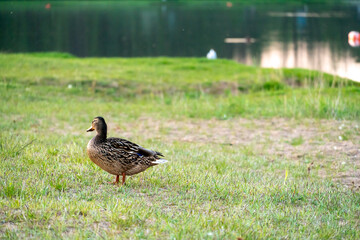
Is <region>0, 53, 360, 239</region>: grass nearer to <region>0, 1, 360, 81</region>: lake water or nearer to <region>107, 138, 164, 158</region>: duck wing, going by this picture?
<region>107, 138, 164, 158</region>: duck wing

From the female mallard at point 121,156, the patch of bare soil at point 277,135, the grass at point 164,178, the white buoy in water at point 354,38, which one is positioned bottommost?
the patch of bare soil at point 277,135

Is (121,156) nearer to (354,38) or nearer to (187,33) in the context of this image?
(354,38)

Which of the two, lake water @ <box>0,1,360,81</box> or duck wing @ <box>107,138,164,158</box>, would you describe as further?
lake water @ <box>0,1,360,81</box>

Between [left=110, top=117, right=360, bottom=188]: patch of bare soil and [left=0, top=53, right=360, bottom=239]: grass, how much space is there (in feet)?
0.40

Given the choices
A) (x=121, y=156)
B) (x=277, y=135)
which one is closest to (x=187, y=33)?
(x=277, y=135)

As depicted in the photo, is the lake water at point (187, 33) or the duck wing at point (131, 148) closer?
the duck wing at point (131, 148)

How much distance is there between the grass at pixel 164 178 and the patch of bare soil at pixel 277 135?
0.40ft

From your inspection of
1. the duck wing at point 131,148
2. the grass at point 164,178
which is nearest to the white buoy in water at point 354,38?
the grass at point 164,178

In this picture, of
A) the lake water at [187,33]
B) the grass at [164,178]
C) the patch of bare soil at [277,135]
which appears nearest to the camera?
the grass at [164,178]

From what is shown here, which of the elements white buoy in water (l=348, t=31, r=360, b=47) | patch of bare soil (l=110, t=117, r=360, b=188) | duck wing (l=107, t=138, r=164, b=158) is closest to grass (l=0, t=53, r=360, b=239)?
patch of bare soil (l=110, t=117, r=360, b=188)

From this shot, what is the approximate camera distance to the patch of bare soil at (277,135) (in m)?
10.4

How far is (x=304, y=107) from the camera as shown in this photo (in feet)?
48.4

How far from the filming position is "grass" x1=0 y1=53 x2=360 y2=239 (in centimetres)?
515

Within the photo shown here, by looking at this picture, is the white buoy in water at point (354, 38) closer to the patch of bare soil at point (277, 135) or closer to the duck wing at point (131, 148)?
the patch of bare soil at point (277, 135)
